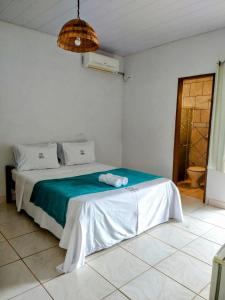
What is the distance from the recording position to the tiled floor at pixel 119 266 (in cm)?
165

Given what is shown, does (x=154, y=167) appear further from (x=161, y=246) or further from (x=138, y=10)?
(x=138, y=10)

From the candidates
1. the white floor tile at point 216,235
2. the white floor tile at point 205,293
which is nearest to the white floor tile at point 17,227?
the white floor tile at point 205,293

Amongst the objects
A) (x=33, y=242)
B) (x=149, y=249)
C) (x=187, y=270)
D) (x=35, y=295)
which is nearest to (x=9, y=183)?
(x=33, y=242)

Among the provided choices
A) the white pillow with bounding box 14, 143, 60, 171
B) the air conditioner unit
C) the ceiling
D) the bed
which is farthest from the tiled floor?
the air conditioner unit

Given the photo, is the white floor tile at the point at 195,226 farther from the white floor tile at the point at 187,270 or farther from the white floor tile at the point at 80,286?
the white floor tile at the point at 80,286

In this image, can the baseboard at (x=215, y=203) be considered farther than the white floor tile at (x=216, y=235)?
Yes

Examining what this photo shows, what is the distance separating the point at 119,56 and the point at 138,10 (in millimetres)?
1805

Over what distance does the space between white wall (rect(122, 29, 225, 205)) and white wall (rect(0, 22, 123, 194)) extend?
0.45 metres

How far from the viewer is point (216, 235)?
2.50 meters

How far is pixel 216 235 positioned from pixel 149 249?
0.86 metres

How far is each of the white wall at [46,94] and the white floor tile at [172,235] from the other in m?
2.08

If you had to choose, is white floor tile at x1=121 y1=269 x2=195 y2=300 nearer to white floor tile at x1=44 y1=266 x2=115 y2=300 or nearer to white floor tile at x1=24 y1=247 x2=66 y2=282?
white floor tile at x1=44 y1=266 x2=115 y2=300

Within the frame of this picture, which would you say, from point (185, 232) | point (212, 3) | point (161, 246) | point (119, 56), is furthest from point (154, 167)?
point (212, 3)

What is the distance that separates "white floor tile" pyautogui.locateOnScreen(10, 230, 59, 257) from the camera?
214 centimetres
